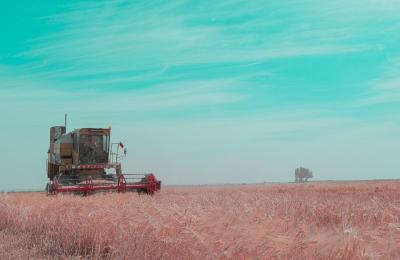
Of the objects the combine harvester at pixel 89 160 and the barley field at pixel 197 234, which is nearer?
the barley field at pixel 197 234

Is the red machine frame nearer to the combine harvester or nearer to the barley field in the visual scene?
the combine harvester

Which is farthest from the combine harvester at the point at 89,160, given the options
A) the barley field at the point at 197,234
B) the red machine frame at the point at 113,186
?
the barley field at the point at 197,234

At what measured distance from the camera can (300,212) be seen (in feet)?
29.0

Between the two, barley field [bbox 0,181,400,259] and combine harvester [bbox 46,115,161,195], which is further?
combine harvester [bbox 46,115,161,195]

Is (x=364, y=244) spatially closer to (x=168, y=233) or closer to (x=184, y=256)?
(x=184, y=256)

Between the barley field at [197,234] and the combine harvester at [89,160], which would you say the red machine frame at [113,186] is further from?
the barley field at [197,234]

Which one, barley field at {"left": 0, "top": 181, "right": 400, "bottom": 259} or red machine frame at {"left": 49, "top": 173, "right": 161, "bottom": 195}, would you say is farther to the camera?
red machine frame at {"left": 49, "top": 173, "right": 161, "bottom": 195}

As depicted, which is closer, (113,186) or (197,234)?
(197,234)

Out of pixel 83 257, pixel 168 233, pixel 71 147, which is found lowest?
pixel 83 257

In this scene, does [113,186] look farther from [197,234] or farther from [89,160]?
[197,234]

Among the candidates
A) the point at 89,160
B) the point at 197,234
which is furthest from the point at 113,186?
the point at 197,234

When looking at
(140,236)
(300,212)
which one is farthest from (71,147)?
(140,236)

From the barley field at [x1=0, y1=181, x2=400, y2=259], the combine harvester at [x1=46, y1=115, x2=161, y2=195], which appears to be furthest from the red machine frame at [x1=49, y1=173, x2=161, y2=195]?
the barley field at [x1=0, y1=181, x2=400, y2=259]

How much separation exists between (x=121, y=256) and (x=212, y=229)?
1.20 meters
